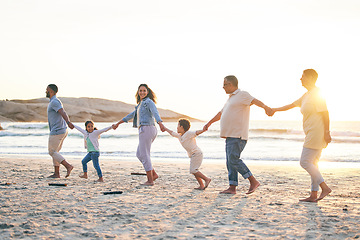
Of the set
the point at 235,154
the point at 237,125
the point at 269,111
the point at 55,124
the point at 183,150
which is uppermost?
the point at 269,111

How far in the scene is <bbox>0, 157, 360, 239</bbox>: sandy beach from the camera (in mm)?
3627

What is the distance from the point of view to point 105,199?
525 cm

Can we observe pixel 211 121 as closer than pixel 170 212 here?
No

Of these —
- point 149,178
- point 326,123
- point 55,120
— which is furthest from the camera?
point 55,120

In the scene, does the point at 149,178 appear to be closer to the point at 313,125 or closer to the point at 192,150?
the point at 192,150

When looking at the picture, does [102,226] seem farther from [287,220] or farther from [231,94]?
[231,94]

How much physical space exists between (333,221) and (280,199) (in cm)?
133

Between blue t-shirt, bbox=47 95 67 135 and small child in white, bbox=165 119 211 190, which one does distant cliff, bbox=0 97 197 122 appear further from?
small child in white, bbox=165 119 211 190

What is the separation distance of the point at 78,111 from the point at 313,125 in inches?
3306

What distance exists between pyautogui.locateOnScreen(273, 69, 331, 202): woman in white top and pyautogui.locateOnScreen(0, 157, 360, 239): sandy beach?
1.36ft

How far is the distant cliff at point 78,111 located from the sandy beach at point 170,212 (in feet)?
239

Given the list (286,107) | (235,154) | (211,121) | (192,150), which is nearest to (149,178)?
(192,150)

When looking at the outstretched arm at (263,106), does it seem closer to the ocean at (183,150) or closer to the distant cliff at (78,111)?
the ocean at (183,150)

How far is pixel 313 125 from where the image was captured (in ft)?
16.9
